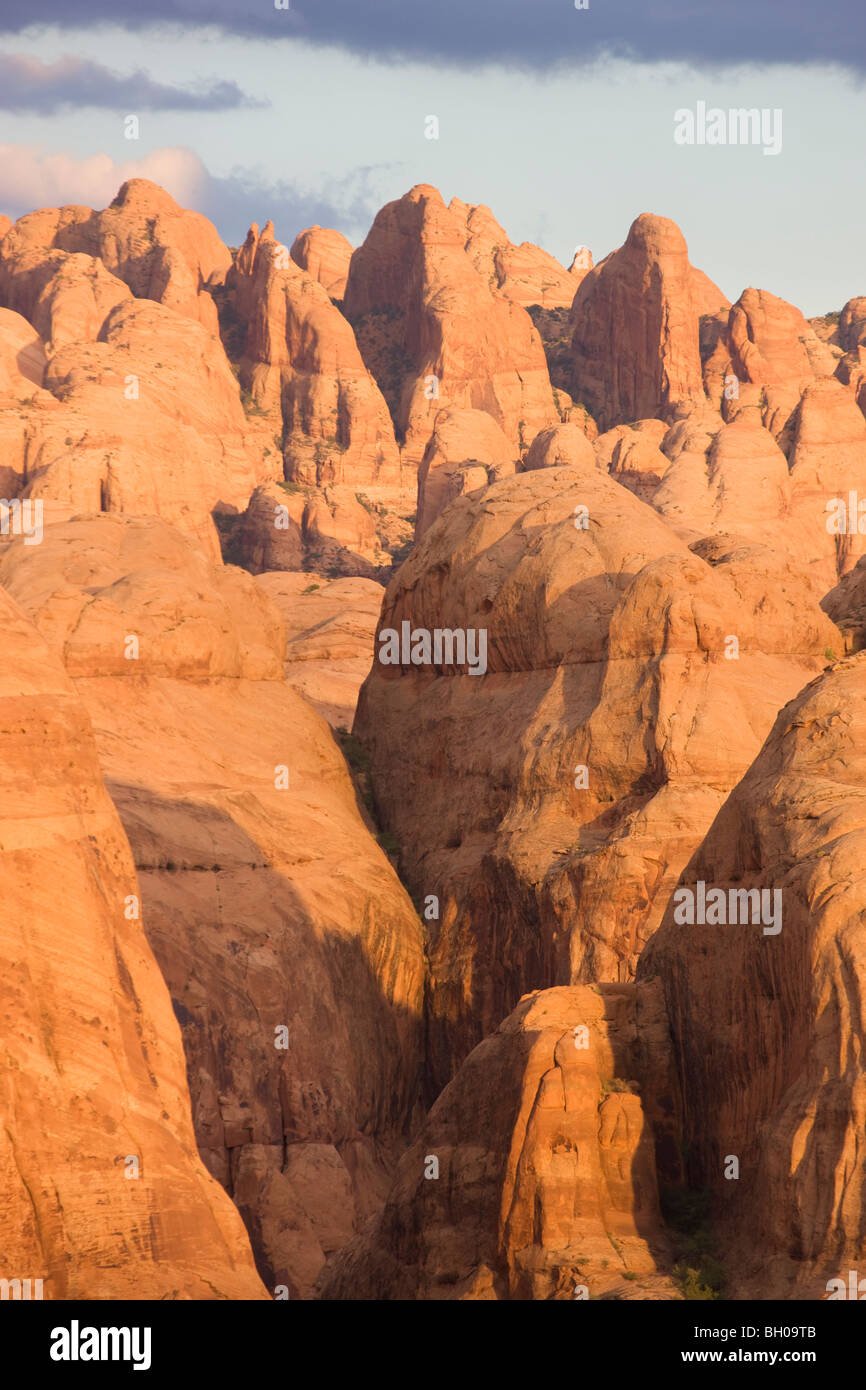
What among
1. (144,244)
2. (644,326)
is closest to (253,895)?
(644,326)

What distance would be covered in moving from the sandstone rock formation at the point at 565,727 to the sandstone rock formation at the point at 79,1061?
14.6m

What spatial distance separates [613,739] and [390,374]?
93.5 metres

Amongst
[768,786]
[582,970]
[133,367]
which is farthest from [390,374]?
[768,786]

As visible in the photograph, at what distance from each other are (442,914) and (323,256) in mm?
111970

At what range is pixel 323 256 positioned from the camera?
463 ft

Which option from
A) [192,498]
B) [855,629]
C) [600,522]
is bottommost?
[855,629]

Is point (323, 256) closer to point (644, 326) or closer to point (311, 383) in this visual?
point (311, 383)

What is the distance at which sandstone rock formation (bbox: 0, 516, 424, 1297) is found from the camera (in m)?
30.4

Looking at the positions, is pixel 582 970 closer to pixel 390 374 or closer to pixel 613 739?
pixel 613 739

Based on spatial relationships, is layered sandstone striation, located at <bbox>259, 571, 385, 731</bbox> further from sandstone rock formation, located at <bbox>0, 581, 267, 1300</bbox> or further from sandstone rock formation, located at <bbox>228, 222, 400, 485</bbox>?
sandstone rock formation, located at <bbox>228, 222, 400, 485</bbox>

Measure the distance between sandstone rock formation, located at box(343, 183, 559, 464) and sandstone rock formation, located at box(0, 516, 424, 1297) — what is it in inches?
2938

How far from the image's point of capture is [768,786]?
2188cm

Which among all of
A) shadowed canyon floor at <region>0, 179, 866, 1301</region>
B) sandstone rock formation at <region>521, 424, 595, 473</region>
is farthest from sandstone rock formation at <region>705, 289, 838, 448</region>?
shadowed canyon floor at <region>0, 179, 866, 1301</region>

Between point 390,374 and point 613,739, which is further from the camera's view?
point 390,374
